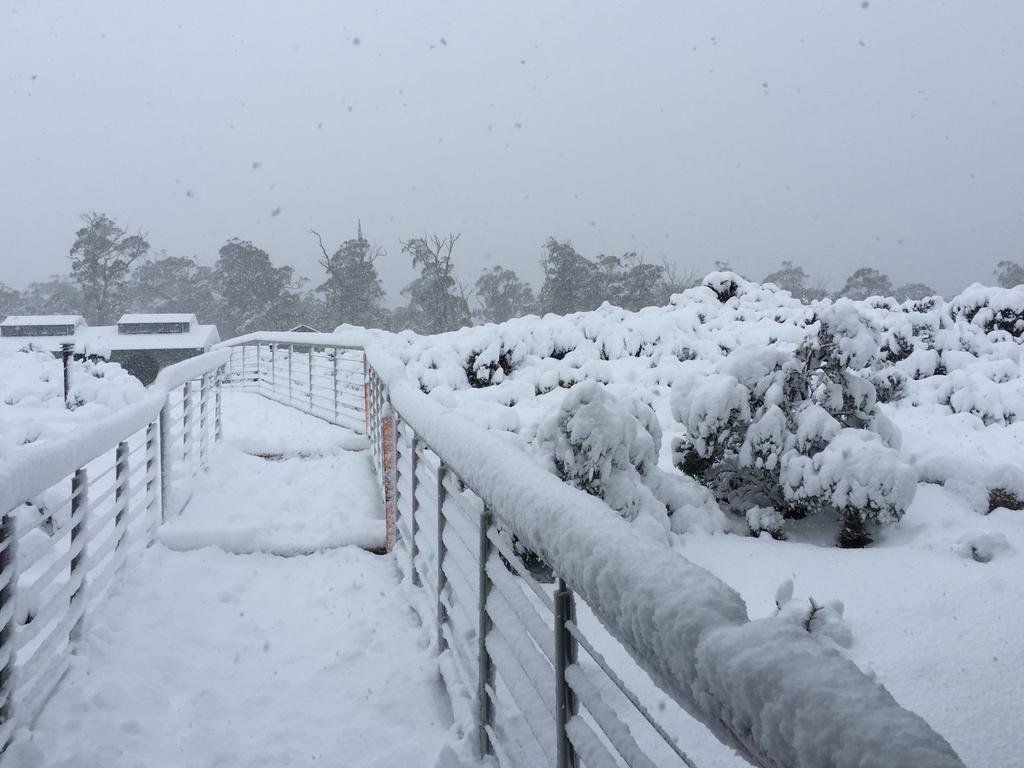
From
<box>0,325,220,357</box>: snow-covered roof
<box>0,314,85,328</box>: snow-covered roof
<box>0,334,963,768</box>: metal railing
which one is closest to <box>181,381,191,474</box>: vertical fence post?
<box>0,334,963,768</box>: metal railing

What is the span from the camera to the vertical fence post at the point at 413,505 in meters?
3.58

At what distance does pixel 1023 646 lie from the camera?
3.38 meters

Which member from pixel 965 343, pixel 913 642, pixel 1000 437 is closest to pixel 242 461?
pixel 913 642

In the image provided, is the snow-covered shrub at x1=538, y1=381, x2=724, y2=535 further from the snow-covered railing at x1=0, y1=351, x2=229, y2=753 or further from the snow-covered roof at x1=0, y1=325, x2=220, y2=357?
the snow-covered roof at x1=0, y1=325, x2=220, y2=357

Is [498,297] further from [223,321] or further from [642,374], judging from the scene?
[642,374]

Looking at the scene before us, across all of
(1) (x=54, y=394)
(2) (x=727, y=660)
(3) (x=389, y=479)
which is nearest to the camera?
(2) (x=727, y=660)

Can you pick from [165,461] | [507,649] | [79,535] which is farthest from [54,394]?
[507,649]

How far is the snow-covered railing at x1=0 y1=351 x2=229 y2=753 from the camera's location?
7.72ft

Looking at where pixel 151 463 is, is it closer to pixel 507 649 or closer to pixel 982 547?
pixel 507 649

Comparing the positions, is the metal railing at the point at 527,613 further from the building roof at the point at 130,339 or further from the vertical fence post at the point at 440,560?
the building roof at the point at 130,339

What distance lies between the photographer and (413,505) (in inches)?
147

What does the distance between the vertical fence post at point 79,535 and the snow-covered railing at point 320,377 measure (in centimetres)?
521

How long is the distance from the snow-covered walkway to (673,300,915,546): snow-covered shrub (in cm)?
294

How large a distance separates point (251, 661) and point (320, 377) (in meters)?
7.75
